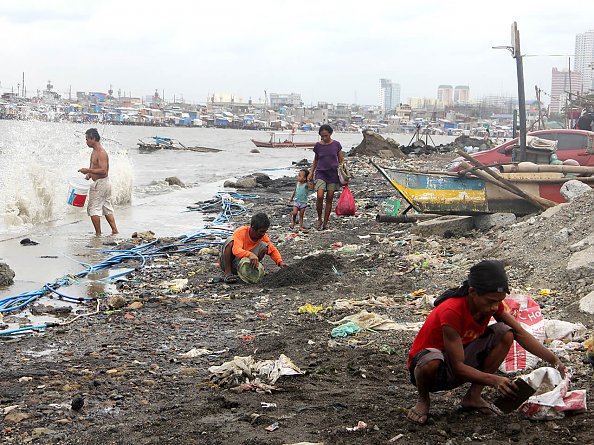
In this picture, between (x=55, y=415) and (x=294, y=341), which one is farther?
(x=294, y=341)

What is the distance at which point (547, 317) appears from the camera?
611cm

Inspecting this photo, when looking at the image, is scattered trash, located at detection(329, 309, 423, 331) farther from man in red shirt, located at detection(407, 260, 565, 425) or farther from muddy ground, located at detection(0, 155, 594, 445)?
man in red shirt, located at detection(407, 260, 565, 425)

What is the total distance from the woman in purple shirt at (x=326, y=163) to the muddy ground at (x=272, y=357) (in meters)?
1.71

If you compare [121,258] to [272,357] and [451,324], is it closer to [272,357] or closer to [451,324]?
[272,357]

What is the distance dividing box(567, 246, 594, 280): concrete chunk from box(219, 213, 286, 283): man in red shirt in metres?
3.07

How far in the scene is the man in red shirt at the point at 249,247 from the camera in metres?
8.10

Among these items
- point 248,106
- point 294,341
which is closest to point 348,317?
point 294,341

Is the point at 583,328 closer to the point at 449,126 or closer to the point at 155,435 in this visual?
the point at 155,435

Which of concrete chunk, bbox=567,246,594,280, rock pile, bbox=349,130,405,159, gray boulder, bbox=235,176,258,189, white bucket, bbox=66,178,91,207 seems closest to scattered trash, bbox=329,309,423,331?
concrete chunk, bbox=567,246,594,280

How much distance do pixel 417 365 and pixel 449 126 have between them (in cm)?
13337

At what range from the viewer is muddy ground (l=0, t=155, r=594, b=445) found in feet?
13.3

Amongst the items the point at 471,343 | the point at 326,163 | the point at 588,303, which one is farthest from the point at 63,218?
the point at 471,343

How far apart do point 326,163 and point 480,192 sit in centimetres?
235

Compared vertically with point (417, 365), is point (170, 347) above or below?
below
